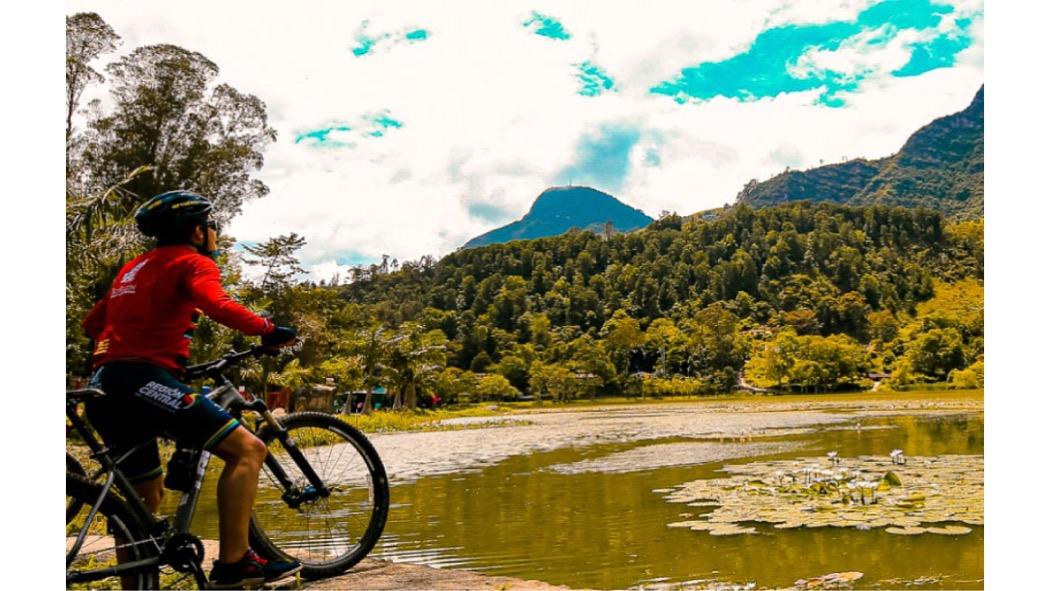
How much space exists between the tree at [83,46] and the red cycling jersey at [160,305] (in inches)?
894

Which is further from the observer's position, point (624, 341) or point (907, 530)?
point (624, 341)

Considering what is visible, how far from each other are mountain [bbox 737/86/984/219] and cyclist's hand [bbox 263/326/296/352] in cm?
14085

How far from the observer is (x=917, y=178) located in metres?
157

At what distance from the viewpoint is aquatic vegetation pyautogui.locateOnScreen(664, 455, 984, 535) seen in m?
6.26

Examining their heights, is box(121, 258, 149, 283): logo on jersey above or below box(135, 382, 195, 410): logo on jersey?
above

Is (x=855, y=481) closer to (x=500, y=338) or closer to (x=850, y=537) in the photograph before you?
(x=850, y=537)

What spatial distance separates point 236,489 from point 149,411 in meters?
0.43

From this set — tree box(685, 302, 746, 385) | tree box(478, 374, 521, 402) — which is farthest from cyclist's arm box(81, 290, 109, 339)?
tree box(685, 302, 746, 385)

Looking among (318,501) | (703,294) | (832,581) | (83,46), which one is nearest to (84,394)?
(318,501)

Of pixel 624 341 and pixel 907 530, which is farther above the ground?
pixel 624 341

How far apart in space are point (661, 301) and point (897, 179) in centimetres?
8652

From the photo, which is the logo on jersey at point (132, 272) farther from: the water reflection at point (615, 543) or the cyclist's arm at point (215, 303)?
the water reflection at point (615, 543)

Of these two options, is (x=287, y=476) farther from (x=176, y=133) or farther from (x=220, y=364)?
(x=176, y=133)

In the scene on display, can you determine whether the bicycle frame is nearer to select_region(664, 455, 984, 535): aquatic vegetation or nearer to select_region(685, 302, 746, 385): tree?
select_region(664, 455, 984, 535): aquatic vegetation
